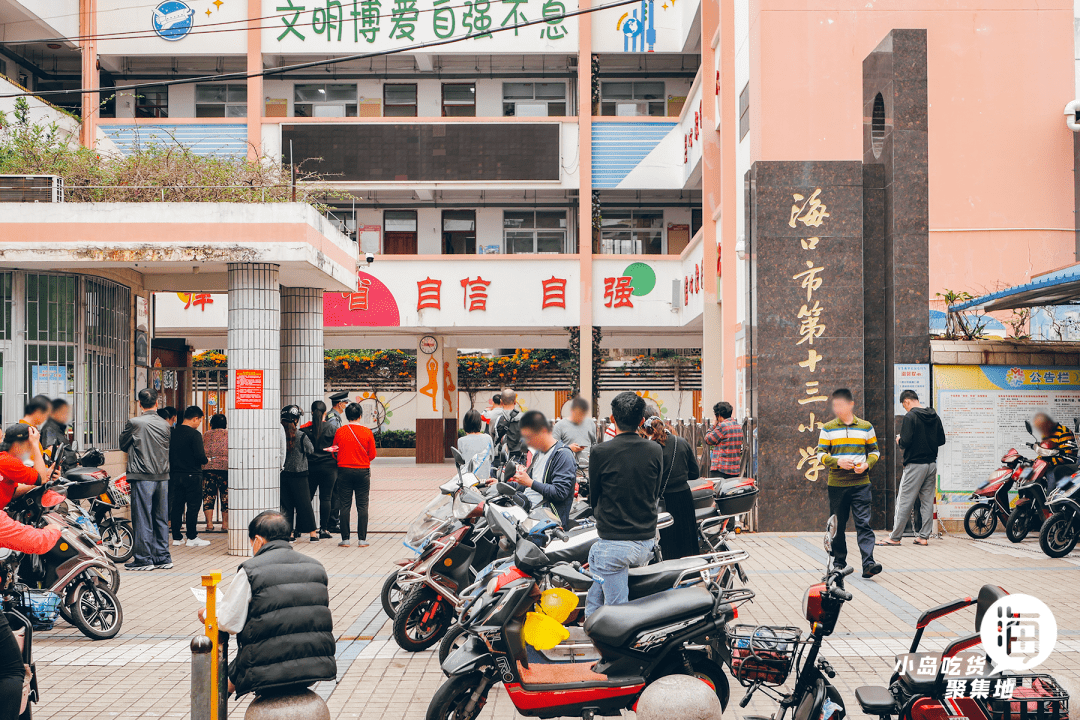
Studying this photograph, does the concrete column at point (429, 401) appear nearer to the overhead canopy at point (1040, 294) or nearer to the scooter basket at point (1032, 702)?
the overhead canopy at point (1040, 294)

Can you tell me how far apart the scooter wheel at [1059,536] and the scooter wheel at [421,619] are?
22.2 ft

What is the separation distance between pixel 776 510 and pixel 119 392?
9.00 metres

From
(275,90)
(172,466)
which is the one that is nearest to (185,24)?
(275,90)

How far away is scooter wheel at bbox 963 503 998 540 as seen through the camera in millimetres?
11422

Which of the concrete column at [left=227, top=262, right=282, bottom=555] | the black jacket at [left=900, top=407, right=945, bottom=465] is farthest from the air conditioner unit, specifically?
the black jacket at [left=900, top=407, right=945, bottom=465]

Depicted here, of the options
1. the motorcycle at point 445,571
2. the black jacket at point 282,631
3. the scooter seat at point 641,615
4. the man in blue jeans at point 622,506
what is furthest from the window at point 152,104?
the scooter seat at point 641,615

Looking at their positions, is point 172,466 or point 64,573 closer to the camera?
point 64,573

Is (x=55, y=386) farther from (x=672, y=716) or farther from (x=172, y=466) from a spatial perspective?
(x=672, y=716)

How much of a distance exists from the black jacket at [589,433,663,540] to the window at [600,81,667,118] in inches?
791

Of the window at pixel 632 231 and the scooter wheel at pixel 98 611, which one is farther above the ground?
the window at pixel 632 231

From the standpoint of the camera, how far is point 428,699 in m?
5.67

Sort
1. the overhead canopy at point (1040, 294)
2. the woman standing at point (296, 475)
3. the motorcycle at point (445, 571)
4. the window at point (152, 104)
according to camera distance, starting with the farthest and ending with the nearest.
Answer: the window at point (152, 104), the woman standing at point (296, 475), the overhead canopy at point (1040, 294), the motorcycle at point (445, 571)

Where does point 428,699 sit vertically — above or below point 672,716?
below

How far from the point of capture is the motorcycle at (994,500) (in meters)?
11.2
